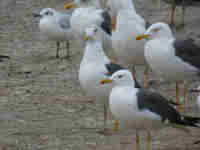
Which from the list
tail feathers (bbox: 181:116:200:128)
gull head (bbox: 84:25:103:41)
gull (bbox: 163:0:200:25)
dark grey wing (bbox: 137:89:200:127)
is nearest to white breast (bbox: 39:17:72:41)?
gull (bbox: 163:0:200:25)

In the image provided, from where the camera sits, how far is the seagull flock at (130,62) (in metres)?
Answer: 6.19

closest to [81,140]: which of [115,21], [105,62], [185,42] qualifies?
[105,62]

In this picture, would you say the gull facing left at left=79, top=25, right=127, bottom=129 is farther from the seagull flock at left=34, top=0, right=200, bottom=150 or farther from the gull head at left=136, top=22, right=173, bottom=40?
the gull head at left=136, top=22, right=173, bottom=40

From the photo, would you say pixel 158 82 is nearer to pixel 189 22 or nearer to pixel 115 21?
pixel 115 21

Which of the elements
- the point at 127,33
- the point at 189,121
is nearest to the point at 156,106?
the point at 189,121

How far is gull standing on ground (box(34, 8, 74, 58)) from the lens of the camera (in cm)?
1228

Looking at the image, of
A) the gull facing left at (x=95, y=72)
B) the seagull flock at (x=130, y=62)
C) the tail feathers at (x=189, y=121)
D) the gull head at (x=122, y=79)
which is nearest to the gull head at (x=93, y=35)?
the seagull flock at (x=130, y=62)

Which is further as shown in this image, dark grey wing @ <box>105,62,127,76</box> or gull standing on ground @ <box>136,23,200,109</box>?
gull standing on ground @ <box>136,23,200,109</box>

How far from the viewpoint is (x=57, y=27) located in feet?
40.7

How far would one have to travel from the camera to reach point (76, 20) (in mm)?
10062

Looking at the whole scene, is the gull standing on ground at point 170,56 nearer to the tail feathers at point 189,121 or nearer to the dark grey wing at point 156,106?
the dark grey wing at point 156,106

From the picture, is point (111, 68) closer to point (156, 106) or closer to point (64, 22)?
point (156, 106)

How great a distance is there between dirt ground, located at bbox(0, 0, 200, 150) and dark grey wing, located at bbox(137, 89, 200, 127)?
384 mm

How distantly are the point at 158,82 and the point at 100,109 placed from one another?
1.69 meters
